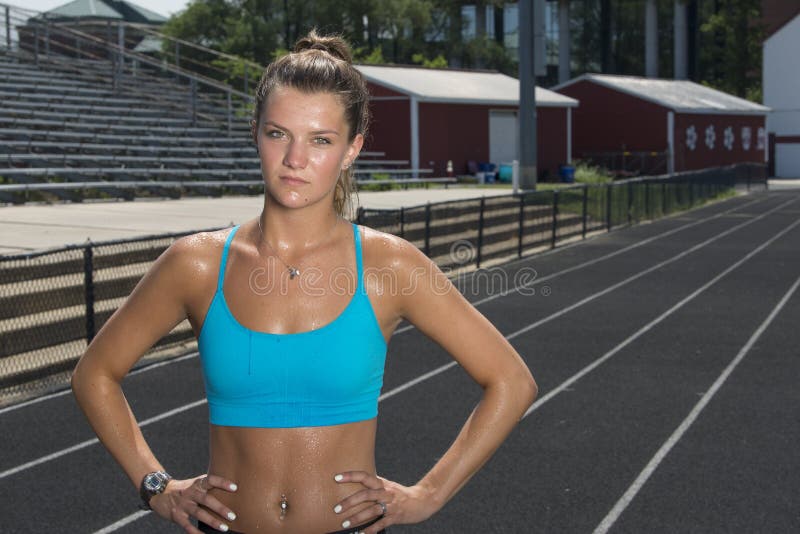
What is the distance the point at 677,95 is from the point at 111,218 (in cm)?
4035

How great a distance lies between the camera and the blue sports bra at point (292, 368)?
2.31 metres

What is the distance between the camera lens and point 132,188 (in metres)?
23.1

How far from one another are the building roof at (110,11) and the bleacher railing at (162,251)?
140 feet

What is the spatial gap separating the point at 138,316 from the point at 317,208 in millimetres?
461

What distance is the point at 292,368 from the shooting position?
231cm

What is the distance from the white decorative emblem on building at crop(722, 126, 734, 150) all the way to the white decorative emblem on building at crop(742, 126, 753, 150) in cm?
156

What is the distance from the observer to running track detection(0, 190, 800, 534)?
250 inches

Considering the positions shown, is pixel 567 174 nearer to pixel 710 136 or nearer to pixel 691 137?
pixel 691 137

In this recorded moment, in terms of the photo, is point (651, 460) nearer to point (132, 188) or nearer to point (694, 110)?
point (132, 188)

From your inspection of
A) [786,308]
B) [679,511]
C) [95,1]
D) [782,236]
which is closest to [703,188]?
[782,236]

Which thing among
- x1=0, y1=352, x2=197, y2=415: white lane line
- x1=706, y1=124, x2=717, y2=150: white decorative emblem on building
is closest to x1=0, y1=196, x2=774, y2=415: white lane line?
x1=0, y1=352, x2=197, y2=415: white lane line

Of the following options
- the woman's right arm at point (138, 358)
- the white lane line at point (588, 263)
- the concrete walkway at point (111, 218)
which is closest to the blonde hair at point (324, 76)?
the woman's right arm at point (138, 358)

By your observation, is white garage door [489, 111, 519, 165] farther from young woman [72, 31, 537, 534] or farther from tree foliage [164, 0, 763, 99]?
young woman [72, 31, 537, 534]

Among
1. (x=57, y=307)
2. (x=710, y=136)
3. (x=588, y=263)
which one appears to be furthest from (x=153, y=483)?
(x=710, y=136)
